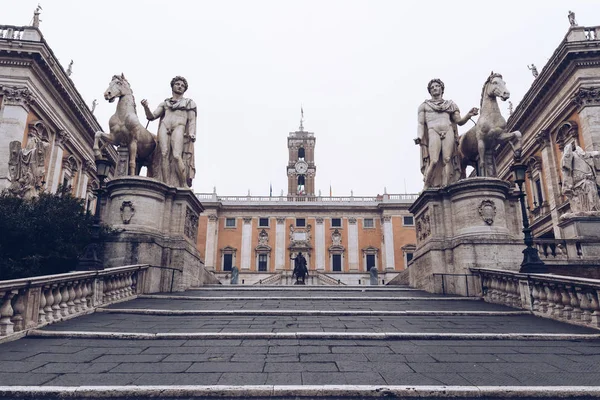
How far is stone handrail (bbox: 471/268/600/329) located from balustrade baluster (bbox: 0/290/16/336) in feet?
27.7

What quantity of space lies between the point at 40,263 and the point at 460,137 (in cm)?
1238

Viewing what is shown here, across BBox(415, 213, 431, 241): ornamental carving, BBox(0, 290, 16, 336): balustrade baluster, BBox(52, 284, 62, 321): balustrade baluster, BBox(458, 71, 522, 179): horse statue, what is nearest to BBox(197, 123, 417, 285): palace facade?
BBox(415, 213, 431, 241): ornamental carving

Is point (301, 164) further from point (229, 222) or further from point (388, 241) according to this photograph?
point (388, 241)

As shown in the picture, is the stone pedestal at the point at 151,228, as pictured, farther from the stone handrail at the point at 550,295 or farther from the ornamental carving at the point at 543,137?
the ornamental carving at the point at 543,137

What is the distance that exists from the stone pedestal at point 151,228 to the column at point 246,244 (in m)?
37.5

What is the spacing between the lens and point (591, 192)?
1505 centimetres

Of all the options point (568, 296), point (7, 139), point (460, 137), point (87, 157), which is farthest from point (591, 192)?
point (87, 157)

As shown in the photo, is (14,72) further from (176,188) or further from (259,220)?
(259,220)

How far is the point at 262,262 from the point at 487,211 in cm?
4058

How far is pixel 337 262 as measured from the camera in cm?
4975

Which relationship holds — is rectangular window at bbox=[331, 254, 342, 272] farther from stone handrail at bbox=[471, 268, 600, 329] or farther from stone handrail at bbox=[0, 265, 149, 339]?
stone handrail at bbox=[0, 265, 149, 339]

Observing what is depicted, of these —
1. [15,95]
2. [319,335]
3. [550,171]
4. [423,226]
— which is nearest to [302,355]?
[319,335]

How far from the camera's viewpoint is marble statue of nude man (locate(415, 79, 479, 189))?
1232 cm

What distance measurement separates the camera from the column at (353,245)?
49438 mm
